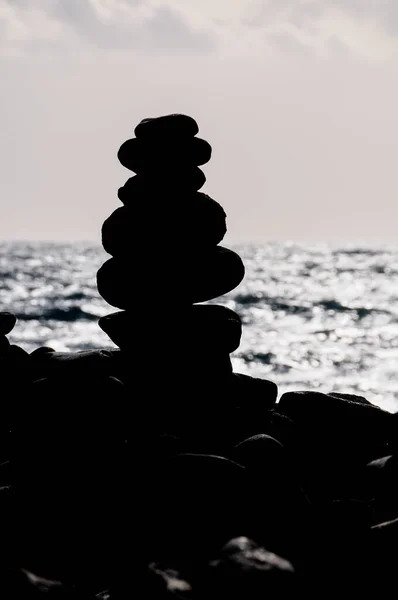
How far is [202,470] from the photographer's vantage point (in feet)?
21.0

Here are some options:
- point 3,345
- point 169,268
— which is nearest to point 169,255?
point 169,268

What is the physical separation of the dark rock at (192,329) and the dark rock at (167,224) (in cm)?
79

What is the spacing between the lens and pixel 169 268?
32.1 ft

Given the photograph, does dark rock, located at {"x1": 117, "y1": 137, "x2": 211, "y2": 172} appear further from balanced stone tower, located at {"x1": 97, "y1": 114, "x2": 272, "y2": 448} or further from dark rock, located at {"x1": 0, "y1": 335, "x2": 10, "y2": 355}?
dark rock, located at {"x1": 0, "y1": 335, "x2": 10, "y2": 355}

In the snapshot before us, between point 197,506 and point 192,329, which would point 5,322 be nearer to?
point 192,329

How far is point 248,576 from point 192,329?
5.04 meters

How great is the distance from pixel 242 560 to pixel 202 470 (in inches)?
60.2

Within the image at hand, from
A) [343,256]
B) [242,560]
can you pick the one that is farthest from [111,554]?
[343,256]

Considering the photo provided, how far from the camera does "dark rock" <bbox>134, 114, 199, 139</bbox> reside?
384 inches

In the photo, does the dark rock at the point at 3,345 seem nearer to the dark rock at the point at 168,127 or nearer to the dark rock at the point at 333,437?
the dark rock at the point at 168,127

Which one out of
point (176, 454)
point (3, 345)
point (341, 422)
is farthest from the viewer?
point (3, 345)

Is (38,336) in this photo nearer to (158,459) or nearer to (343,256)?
(158,459)

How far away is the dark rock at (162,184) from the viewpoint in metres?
9.84

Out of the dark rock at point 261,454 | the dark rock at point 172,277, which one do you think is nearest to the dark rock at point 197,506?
the dark rock at point 261,454
